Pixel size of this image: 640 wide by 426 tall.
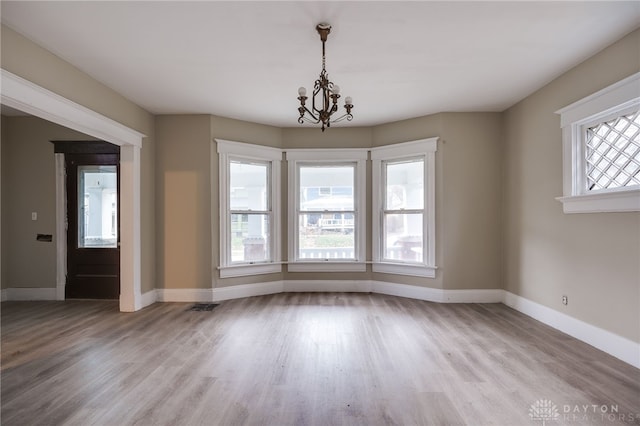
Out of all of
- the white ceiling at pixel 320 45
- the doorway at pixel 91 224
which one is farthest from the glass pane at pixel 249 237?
the white ceiling at pixel 320 45

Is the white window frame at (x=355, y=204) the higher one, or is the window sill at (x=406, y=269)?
the white window frame at (x=355, y=204)

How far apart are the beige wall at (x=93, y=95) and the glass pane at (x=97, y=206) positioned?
2.23 ft

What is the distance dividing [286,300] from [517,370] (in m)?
3.02

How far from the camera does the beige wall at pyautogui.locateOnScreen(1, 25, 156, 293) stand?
106 inches

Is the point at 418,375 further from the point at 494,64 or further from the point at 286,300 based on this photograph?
the point at 494,64

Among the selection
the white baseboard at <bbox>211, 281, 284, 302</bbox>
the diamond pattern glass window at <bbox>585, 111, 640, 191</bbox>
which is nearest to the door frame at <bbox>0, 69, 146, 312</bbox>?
the white baseboard at <bbox>211, 281, 284, 302</bbox>

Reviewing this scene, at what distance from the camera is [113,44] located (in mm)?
2877

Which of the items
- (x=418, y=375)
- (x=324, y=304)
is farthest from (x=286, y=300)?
(x=418, y=375)

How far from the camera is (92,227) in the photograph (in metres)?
4.95

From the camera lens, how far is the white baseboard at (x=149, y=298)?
4457mm

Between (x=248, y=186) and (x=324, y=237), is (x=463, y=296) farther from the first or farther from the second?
(x=248, y=186)

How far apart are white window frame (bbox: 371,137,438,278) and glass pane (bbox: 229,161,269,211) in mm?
1745

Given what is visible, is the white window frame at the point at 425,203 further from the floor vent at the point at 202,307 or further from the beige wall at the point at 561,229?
the floor vent at the point at 202,307

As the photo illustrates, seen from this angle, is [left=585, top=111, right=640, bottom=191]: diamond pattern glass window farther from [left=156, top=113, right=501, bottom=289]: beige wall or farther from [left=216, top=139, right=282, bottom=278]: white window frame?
[left=216, top=139, right=282, bottom=278]: white window frame
